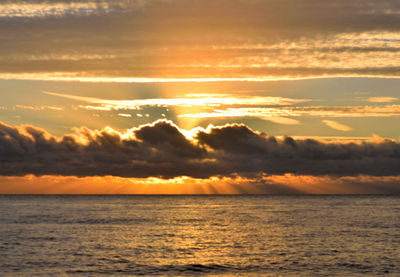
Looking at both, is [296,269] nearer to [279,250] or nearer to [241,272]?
[241,272]

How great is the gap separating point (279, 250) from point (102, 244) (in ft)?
82.5

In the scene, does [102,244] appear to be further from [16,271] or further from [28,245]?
[16,271]

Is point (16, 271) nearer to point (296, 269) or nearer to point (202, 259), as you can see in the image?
point (202, 259)

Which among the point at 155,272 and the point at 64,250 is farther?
the point at 64,250

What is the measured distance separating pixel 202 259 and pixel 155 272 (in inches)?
363

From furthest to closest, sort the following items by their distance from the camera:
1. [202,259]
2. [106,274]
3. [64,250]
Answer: [64,250] < [202,259] < [106,274]

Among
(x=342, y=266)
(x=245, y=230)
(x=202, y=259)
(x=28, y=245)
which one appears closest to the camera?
(x=342, y=266)

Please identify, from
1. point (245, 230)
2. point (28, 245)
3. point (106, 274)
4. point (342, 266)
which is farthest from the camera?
point (245, 230)

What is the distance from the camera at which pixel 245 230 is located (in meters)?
94.8

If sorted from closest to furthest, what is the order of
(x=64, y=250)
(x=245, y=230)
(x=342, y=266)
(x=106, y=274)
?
1. (x=106, y=274)
2. (x=342, y=266)
3. (x=64, y=250)
4. (x=245, y=230)

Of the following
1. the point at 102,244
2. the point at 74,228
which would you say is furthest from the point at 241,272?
the point at 74,228

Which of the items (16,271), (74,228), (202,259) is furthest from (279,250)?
(74,228)

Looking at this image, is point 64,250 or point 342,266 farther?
point 64,250

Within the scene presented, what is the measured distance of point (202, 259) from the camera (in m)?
59.4
